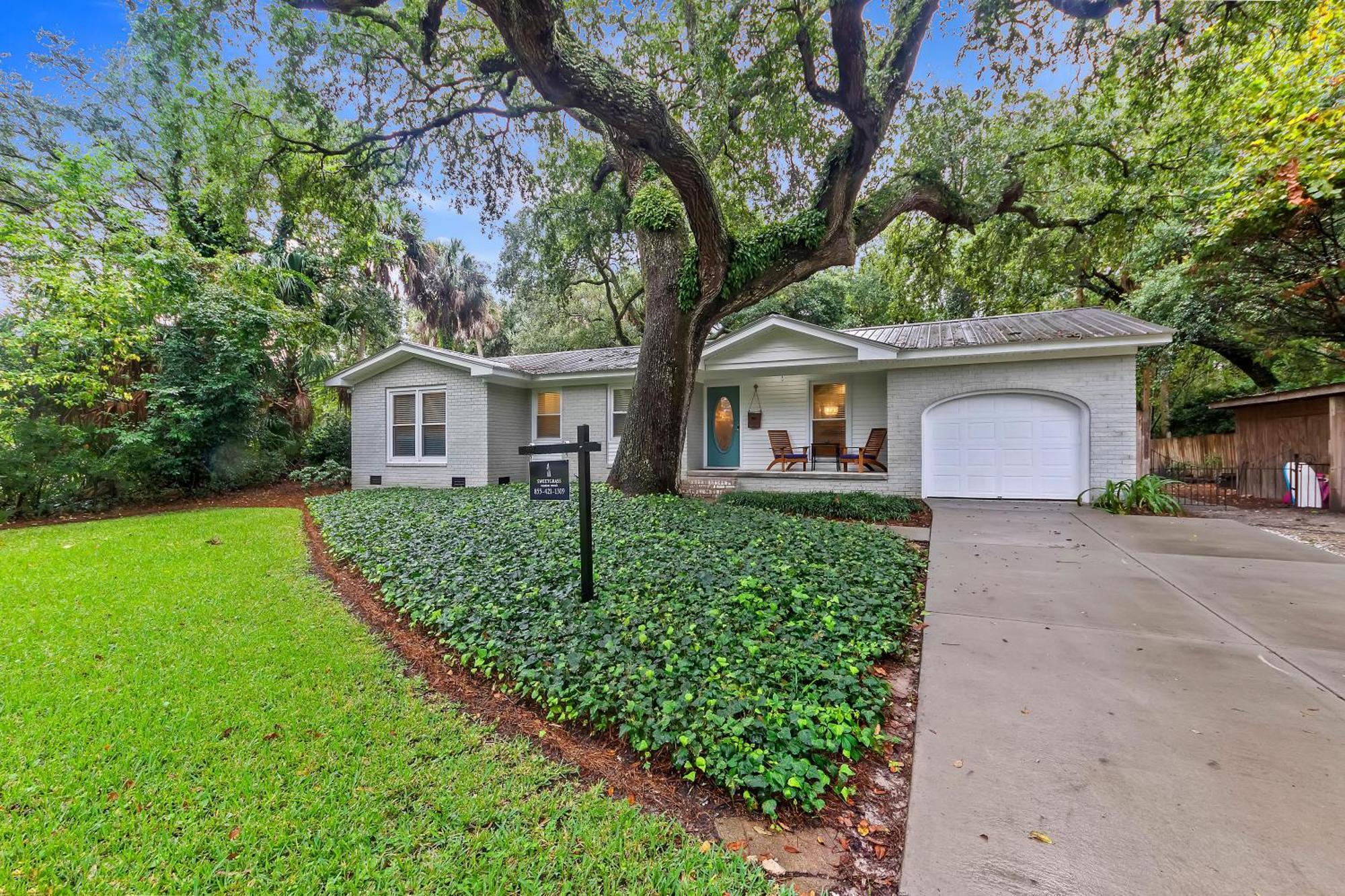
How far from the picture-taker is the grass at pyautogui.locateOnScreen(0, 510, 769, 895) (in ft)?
5.67

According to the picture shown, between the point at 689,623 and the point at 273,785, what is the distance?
215 centimetres

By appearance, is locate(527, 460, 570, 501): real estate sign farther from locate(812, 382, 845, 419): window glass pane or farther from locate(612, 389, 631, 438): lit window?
locate(812, 382, 845, 419): window glass pane

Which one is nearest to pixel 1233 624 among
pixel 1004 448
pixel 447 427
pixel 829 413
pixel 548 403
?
pixel 1004 448

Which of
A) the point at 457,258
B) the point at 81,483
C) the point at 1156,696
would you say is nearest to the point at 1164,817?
the point at 1156,696

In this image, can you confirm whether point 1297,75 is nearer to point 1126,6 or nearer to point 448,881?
point 1126,6

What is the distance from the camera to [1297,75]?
7250 millimetres

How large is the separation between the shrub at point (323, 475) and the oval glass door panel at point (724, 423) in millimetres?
9537

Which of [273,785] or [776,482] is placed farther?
[776,482]

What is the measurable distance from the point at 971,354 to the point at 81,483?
16.3 meters

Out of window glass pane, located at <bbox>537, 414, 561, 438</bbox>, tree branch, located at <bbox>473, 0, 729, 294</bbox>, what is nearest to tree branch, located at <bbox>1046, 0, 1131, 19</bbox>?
tree branch, located at <bbox>473, 0, 729, 294</bbox>

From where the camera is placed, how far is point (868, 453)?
1079 cm

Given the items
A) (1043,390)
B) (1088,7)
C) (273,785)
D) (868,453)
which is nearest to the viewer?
(273,785)

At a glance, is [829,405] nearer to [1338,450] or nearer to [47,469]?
[1338,450]

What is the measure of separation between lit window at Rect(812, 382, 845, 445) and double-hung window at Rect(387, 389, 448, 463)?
880cm
